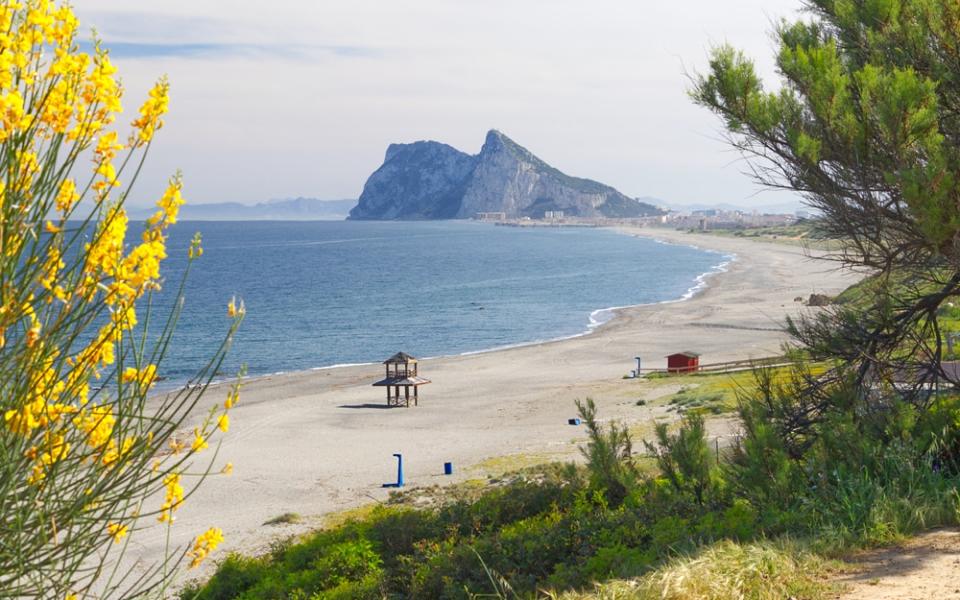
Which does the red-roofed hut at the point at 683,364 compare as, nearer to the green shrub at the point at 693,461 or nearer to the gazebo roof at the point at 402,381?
the gazebo roof at the point at 402,381

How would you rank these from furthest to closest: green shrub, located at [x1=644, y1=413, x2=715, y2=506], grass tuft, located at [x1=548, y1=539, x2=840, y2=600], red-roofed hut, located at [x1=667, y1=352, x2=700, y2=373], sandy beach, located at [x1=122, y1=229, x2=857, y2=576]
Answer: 1. red-roofed hut, located at [x1=667, y1=352, x2=700, y2=373]
2. sandy beach, located at [x1=122, y1=229, x2=857, y2=576]
3. green shrub, located at [x1=644, y1=413, x2=715, y2=506]
4. grass tuft, located at [x1=548, y1=539, x2=840, y2=600]

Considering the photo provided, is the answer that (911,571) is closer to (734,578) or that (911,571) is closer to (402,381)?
(734,578)

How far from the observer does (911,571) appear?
5.93 m

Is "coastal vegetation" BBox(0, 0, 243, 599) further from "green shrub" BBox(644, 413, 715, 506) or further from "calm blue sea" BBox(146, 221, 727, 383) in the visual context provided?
"calm blue sea" BBox(146, 221, 727, 383)

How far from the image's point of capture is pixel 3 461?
3646 mm

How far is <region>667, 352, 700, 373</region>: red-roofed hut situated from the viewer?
124 feet

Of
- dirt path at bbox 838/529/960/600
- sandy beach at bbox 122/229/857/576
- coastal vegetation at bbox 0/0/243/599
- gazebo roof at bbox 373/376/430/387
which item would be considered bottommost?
sandy beach at bbox 122/229/857/576

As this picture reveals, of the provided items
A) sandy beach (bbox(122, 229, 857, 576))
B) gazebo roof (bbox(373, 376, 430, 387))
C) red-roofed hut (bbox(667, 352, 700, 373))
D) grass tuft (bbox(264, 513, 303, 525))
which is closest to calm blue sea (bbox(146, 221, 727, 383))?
sandy beach (bbox(122, 229, 857, 576))

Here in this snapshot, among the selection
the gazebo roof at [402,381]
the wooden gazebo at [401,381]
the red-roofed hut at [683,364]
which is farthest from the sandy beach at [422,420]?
the red-roofed hut at [683,364]

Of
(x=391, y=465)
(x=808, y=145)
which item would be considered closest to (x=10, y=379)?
(x=808, y=145)

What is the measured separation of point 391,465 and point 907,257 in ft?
60.2

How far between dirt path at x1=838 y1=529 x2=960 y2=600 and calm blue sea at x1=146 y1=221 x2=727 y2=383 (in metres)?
13.7

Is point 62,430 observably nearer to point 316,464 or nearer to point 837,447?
point 837,447

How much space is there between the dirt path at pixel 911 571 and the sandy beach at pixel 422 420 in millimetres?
3312
